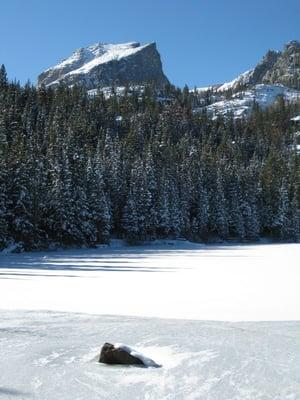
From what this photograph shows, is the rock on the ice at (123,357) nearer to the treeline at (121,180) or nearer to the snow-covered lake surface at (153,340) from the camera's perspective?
the snow-covered lake surface at (153,340)

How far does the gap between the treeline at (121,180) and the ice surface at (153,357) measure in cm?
3237

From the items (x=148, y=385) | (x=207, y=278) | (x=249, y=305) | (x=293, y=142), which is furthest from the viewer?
(x=293, y=142)

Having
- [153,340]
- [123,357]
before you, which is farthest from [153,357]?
[153,340]

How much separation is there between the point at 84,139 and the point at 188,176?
20596 millimetres

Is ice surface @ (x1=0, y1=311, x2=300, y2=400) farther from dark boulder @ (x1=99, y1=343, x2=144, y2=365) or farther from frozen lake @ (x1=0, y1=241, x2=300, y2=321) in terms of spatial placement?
frozen lake @ (x1=0, y1=241, x2=300, y2=321)

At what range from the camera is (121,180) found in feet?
205

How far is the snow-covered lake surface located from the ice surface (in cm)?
2

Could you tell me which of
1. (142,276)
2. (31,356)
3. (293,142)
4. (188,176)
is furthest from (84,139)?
(293,142)

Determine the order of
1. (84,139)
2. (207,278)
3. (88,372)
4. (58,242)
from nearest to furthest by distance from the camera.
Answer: (88,372) < (207,278) < (58,242) < (84,139)

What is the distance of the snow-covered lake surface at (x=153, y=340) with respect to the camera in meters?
6.23

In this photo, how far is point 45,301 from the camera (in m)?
13.3

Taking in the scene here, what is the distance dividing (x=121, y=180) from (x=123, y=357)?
182 feet

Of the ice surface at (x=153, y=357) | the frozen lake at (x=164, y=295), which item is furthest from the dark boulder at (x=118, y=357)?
the frozen lake at (x=164, y=295)

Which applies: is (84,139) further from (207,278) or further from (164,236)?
(207,278)
